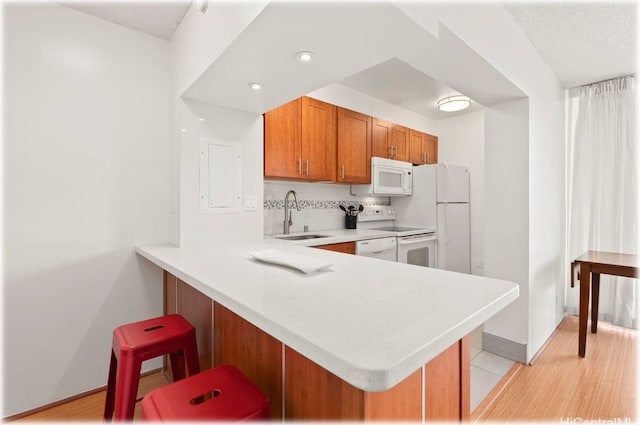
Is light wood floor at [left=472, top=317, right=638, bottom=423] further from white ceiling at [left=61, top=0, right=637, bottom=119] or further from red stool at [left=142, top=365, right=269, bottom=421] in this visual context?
white ceiling at [left=61, top=0, right=637, bottom=119]

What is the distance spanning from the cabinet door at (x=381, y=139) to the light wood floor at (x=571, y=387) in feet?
7.66

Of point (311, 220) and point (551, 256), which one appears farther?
point (311, 220)

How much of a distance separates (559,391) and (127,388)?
7.48ft

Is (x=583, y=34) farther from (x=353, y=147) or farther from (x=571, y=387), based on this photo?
(x=571, y=387)

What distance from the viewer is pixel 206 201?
2020 mm

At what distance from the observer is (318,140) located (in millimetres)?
2863

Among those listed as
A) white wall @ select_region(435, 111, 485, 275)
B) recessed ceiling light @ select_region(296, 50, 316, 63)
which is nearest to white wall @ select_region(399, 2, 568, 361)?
recessed ceiling light @ select_region(296, 50, 316, 63)

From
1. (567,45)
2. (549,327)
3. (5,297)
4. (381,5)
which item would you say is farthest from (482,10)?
(5,297)

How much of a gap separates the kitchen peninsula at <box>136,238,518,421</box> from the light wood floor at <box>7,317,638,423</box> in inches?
35.6

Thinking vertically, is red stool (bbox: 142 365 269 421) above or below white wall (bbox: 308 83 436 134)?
below

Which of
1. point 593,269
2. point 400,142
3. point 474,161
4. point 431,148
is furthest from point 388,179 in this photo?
point 593,269

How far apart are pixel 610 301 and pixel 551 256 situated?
33.1 inches

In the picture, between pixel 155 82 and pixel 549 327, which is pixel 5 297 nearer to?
pixel 155 82

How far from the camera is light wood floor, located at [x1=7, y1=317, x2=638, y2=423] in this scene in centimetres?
162
